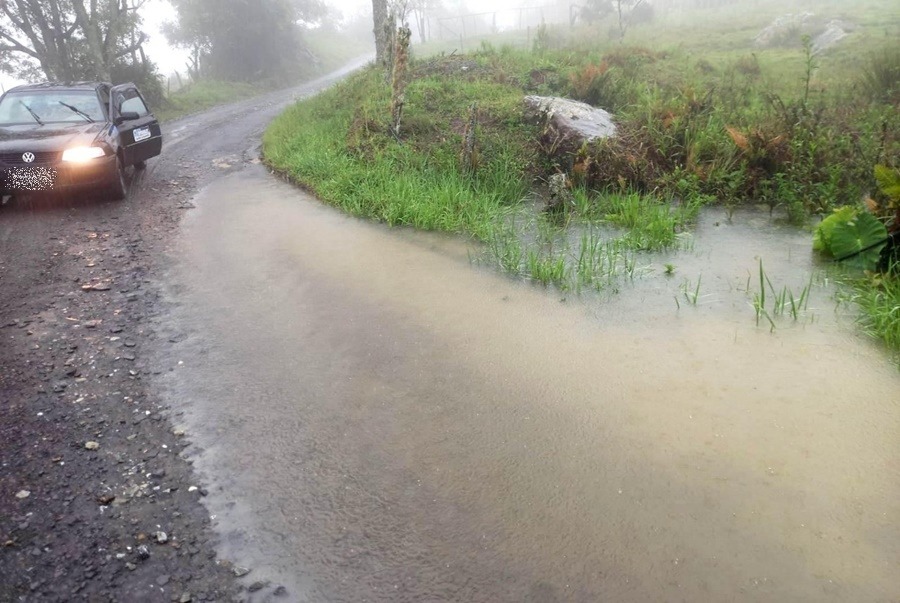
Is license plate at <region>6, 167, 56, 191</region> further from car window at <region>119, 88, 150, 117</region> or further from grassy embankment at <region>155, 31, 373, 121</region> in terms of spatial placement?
grassy embankment at <region>155, 31, 373, 121</region>

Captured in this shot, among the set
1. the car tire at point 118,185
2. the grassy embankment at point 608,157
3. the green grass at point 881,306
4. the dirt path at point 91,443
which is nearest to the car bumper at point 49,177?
the car tire at point 118,185

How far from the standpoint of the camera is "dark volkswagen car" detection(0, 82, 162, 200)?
8.09 metres

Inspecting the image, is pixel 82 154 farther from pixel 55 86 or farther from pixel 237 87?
pixel 237 87

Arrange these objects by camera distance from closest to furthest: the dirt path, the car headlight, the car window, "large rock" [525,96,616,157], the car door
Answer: the dirt path
the car headlight
"large rock" [525,96,616,157]
the car door
the car window

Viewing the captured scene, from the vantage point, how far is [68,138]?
8.34m

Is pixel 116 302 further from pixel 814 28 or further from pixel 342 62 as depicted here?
pixel 342 62

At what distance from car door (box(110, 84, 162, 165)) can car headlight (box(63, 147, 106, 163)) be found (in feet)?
3.16

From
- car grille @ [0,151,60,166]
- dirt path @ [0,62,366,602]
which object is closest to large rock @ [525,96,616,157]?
dirt path @ [0,62,366,602]

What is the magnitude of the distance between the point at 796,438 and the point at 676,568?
1.43 metres

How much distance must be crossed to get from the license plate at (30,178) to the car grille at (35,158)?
0.25 ft

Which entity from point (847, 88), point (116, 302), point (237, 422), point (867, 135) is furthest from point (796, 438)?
point (847, 88)

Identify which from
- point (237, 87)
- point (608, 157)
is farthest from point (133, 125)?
point (237, 87)

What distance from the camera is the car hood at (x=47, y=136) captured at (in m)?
8.09

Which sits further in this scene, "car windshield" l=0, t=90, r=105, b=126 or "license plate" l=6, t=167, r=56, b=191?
"car windshield" l=0, t=90, r=105, b=126
